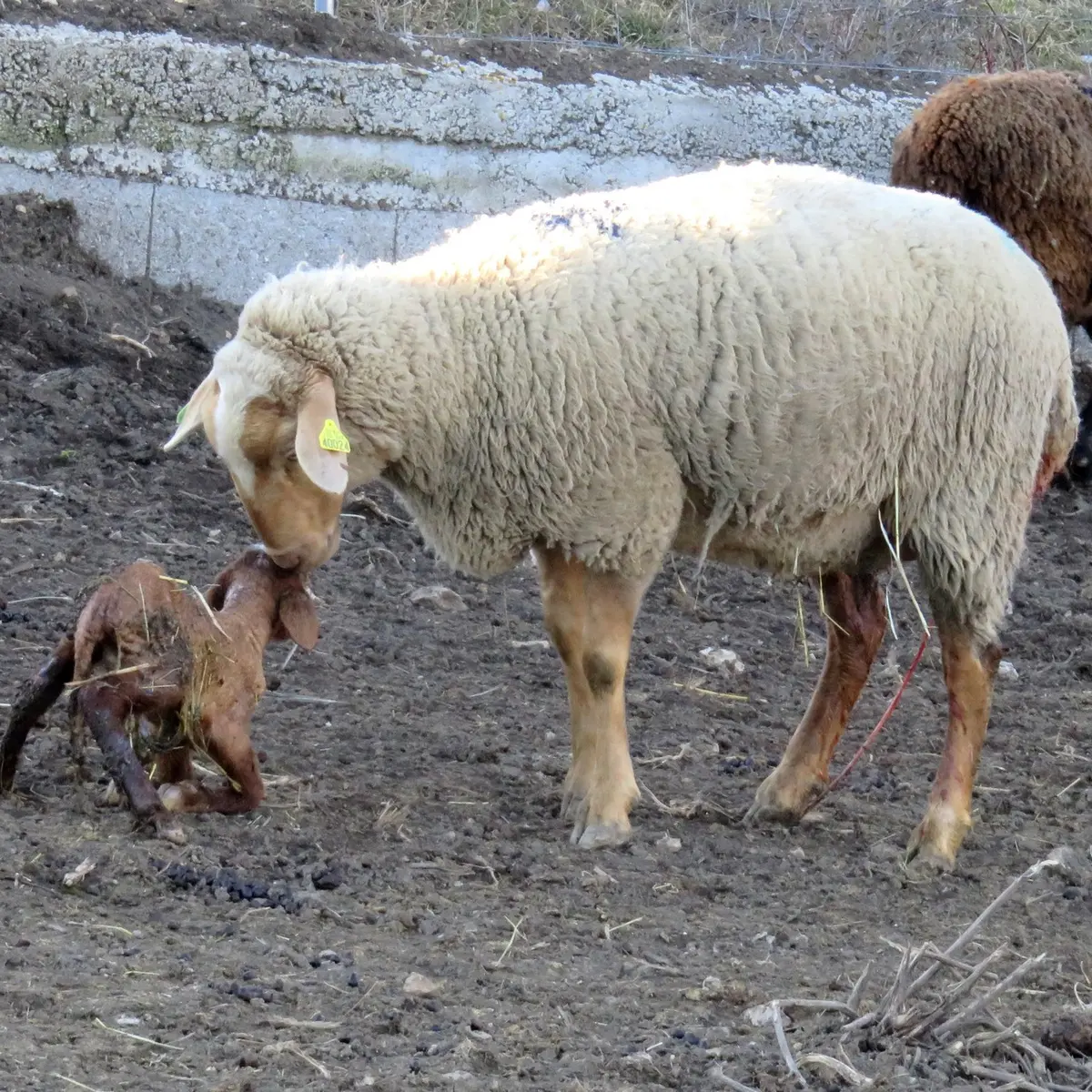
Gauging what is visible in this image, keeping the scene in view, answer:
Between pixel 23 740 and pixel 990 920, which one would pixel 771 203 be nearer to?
pixel 990 920

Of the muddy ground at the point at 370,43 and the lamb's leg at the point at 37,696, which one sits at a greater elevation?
the muddy ground at the point at 370,43

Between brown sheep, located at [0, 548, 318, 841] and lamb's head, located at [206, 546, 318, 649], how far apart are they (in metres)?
0.04

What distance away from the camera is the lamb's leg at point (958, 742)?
14.3ft

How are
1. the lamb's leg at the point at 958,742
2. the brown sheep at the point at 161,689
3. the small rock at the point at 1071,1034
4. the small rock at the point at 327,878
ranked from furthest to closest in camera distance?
1. the lamb's leg at the point at 958,742
2. the brown sheep at the point at 161,689
3. the small rock at the point at 327,878
4. the small rock at the point at 1071,1034

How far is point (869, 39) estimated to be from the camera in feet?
34.6

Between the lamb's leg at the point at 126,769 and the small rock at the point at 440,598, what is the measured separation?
7.68ft

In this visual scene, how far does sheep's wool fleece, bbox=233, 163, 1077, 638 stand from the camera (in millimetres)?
4156

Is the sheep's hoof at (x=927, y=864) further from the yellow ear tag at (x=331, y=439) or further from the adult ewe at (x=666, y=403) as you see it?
the yellow ear tag at (x=331, y=439)

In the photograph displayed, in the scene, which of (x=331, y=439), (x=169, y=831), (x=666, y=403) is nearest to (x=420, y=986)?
(x=169, y=831)

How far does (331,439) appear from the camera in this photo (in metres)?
3.90

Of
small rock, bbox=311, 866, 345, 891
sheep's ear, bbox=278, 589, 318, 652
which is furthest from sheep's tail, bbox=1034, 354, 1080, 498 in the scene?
small rock, bbox=311, 866, 345, 891

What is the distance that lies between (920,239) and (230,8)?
5.38 meters

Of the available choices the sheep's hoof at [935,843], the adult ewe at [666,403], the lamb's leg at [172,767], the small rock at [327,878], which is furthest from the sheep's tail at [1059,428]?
the lamb's leg at [172,767]

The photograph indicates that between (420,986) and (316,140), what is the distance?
611 centimetres
